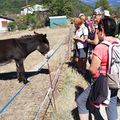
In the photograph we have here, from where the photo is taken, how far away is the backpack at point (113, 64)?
4.80 m

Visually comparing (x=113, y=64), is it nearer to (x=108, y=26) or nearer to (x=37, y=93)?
(x=108, y=26)

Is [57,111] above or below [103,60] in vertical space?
below

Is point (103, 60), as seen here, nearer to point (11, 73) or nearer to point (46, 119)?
point (46, 119)

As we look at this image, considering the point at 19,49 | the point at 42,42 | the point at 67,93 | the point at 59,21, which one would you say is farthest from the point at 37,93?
the point at 59,21

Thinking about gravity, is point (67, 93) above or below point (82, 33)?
below

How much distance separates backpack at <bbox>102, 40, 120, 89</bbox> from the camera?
15.7ft

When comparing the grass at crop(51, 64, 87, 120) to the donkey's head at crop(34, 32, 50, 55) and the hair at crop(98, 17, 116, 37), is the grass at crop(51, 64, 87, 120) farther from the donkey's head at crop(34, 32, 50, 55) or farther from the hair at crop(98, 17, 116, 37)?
the hair at crop(98, 17, 116, 37)

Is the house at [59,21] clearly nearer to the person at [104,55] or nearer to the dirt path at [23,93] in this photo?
the dirt path at [23,93]

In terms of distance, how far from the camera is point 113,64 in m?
4.83

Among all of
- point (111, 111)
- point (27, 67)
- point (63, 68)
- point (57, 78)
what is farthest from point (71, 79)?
point (111, 111)

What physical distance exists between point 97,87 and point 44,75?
6.15 m

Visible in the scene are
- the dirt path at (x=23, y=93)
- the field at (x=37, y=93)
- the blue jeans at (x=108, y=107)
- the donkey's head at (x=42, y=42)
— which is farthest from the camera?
the donkey's head at (x=42, y=42)

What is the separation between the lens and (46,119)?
21.9 feet

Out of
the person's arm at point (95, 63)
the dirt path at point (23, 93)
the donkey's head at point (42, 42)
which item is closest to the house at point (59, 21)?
the dirt path at point (23, 93)
